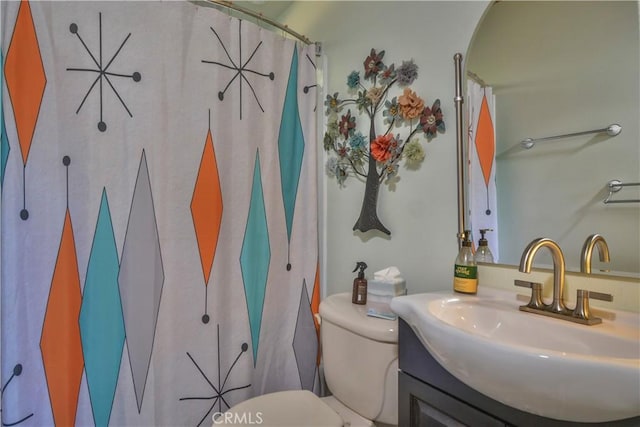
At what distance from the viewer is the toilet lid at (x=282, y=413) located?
1.13 metres

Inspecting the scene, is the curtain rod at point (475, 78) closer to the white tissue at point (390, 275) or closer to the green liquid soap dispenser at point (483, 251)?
the green liquid soap dispenser at point (483, 251)

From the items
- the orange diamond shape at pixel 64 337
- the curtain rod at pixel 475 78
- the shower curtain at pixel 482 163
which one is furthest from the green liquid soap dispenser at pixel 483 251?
the orange diamond shape at pixel 64 337

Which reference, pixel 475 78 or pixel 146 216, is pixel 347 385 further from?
pixel 475 78

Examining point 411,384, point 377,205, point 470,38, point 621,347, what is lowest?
point 411,384

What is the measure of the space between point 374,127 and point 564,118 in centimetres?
69

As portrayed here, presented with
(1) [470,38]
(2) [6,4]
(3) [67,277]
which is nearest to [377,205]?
(1) [470,38]

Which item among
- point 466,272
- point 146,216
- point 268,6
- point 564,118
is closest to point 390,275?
point 466,272

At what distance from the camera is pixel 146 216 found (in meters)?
1.25

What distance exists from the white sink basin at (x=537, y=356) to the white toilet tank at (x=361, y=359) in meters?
0.19

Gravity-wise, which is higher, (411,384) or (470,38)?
(470,38)

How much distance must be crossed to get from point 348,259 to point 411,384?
29.4 inches

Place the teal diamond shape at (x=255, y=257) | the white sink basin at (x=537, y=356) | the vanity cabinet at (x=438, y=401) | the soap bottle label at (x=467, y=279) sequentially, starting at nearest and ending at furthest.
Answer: the white sink basin at (x=537, y=356) → the vanity cabinet at (x=438, y=401) → the soap bottle label at (x=467, y=279) → the teal diamond shape at (x=255, y=257)

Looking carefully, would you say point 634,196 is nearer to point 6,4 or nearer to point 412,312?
point 412,312

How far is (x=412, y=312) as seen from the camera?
0.84 metres
